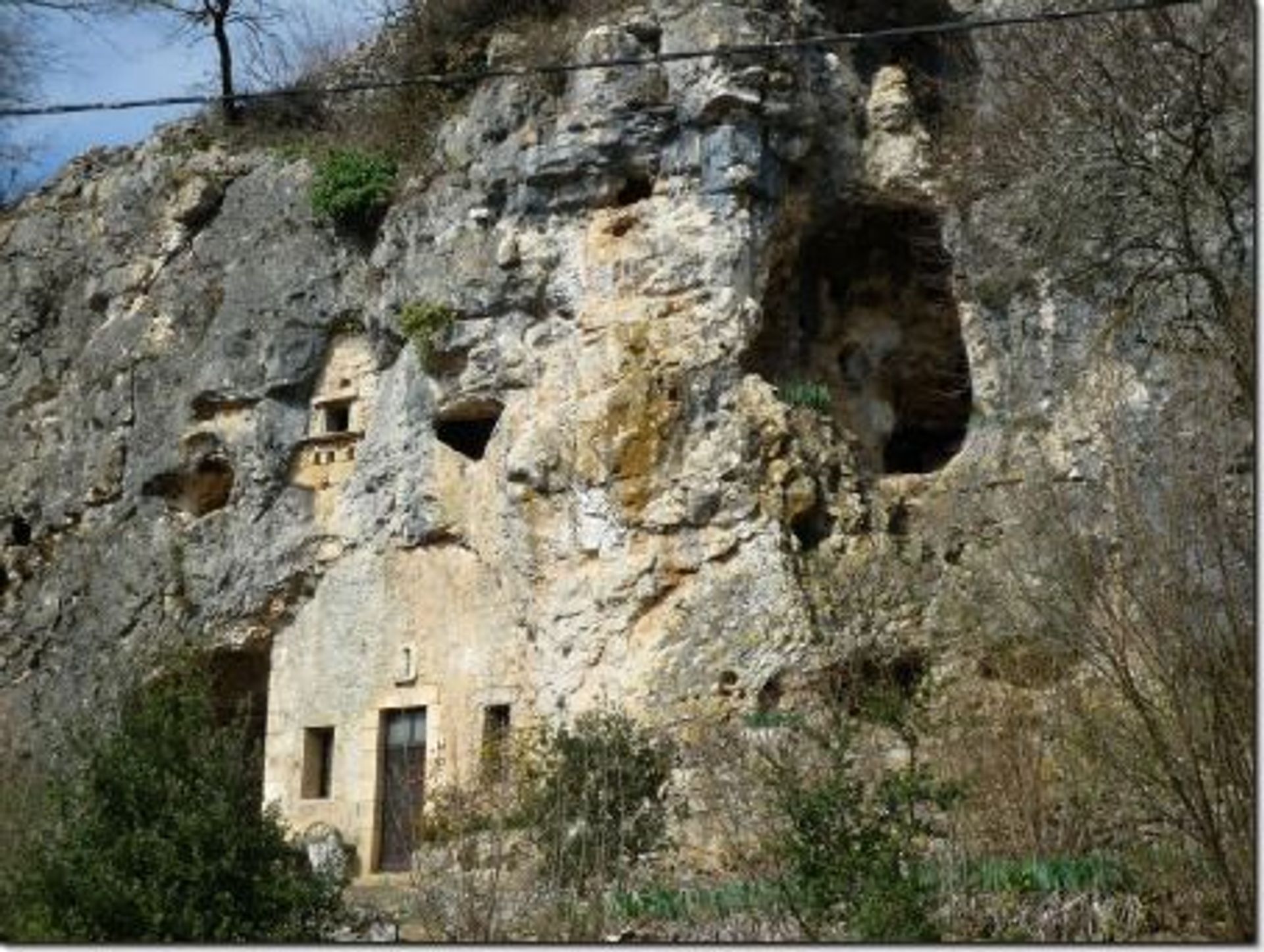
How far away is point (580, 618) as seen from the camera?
17.8 meters

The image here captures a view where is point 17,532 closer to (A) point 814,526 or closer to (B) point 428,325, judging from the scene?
(B) point 428,325

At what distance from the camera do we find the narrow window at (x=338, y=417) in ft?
68.0

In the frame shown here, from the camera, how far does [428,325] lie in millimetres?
19438

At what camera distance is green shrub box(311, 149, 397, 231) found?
20812mm

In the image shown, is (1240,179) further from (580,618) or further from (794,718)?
(580,618)

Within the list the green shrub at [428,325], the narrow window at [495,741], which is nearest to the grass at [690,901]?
the narrow window at [495,741]

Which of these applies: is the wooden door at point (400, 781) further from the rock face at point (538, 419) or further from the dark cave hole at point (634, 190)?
the dark cave hole at point (634, 190)

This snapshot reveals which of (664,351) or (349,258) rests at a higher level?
(349,258)

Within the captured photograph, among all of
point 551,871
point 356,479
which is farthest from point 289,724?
point 551,871

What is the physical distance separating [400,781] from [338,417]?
414 centimetres

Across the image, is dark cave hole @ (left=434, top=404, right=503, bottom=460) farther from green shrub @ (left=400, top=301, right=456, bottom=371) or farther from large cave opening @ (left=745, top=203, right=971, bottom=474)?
large cave opening @ (left=745, top=203, right=971, bottom=474)

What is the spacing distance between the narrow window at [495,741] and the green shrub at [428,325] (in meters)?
3.54

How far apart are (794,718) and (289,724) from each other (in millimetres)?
7703

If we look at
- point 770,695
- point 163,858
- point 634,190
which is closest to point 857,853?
point 163,858
